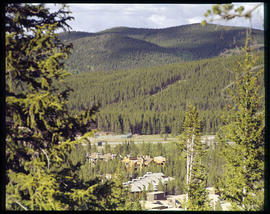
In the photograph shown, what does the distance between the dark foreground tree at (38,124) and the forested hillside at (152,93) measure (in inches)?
3949

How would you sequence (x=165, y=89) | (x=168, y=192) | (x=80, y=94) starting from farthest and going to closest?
(x=165, y=89)
(x=80, y=94)
(x=168, y=192)

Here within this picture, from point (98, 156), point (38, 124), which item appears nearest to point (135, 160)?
point (98, 156)

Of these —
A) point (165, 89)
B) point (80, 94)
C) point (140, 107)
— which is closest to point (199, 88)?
point (165, 89)

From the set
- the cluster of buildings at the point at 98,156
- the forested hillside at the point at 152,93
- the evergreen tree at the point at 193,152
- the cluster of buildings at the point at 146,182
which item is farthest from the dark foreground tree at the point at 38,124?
the forested hillside at the point at 152,93

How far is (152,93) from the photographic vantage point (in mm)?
162125

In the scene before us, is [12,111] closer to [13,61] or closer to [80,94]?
[13,61]

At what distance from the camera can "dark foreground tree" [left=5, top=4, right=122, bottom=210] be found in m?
7.65

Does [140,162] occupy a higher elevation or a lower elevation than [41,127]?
lower

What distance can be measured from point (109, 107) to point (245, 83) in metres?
126

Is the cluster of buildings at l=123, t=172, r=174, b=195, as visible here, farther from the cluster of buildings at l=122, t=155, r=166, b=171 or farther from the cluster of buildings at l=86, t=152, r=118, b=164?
the cluster of buildings at l=86, t=152, r=118, b=164

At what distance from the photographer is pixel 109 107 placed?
5507 inches

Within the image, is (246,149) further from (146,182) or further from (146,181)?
(146,181)

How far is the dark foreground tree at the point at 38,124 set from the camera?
25.1ft

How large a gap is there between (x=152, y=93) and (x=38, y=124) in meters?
154
